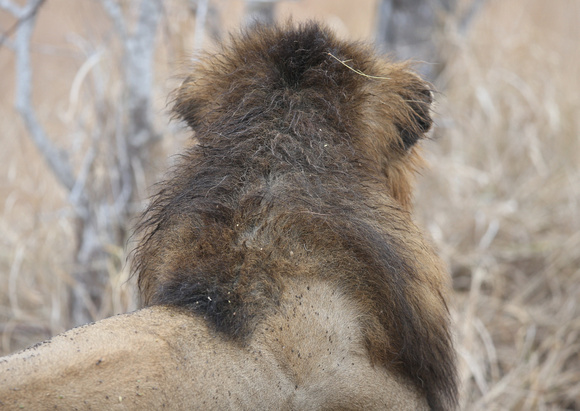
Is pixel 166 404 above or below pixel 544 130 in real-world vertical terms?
below

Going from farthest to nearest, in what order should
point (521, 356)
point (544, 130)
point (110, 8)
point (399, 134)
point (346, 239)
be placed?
point (544, 130), point (521, 356), point (110, 8), point (399, 134), point (346, 239)

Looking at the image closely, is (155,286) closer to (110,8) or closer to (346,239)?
(346,239)

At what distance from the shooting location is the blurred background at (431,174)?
11.7 feet

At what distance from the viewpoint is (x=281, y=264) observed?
160 cm

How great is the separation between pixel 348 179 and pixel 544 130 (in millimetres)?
4091

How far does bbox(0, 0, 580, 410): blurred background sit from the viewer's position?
3561 mm

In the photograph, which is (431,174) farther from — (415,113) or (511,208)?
(415,113)

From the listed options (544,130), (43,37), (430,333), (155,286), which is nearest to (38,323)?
(155,286)

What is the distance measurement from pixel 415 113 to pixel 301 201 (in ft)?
1.92

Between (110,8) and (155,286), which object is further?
(110,8)

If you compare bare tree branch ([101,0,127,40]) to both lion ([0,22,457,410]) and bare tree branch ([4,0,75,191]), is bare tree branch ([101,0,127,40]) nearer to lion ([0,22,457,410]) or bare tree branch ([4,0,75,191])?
bare tree branch ([4,0,75,191])

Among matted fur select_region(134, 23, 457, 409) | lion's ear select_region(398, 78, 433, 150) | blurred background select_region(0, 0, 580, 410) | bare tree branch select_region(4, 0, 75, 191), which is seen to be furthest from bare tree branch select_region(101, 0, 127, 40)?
lion's ear select_region(398, 78, 433, 150)

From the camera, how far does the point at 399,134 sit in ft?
6.82

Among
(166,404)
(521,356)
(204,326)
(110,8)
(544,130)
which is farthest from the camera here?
(544,130)
